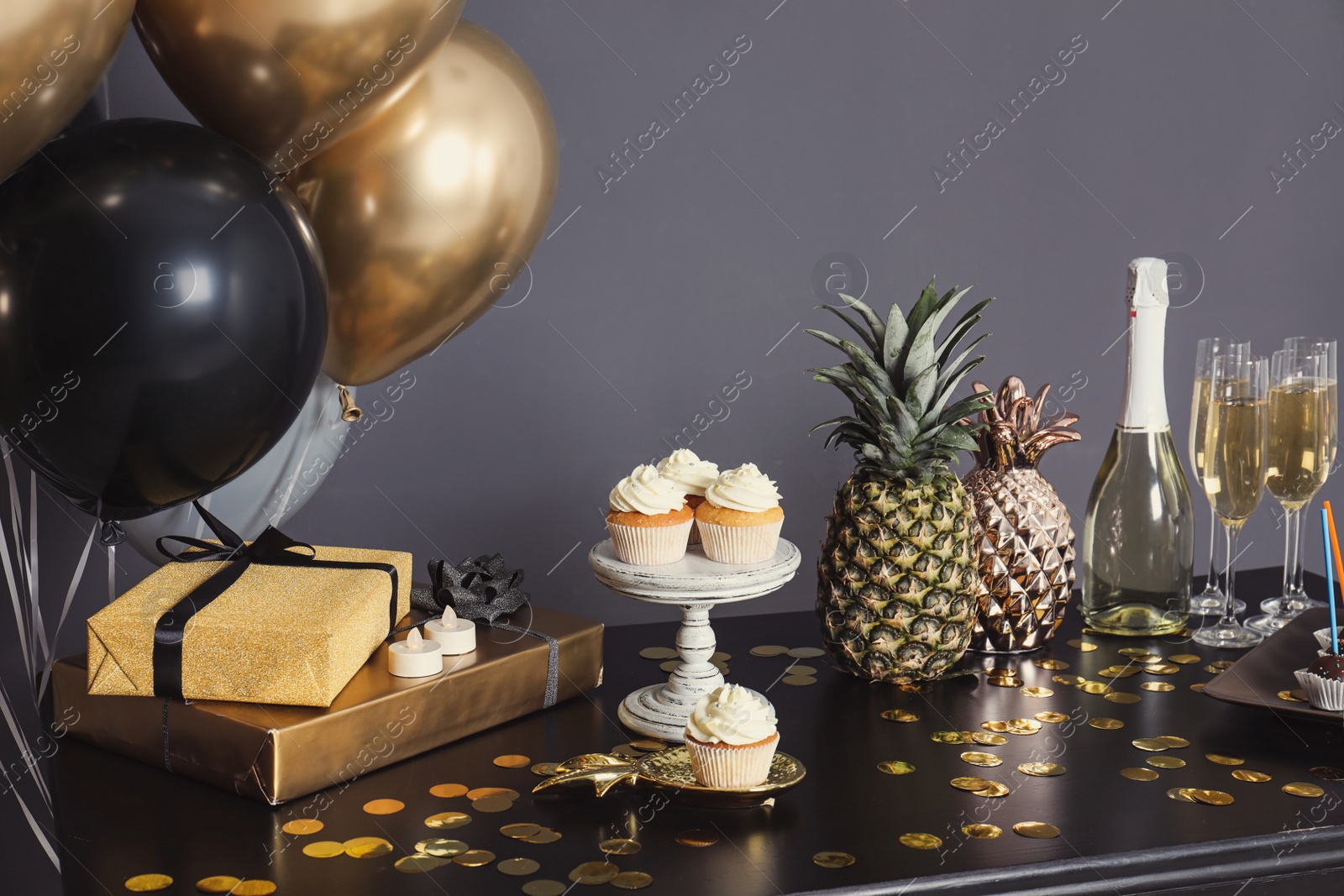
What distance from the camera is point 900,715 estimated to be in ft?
3.54

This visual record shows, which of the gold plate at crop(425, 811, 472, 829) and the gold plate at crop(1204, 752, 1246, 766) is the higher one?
the gold plate at crop(1204, 752, 1246, 766)

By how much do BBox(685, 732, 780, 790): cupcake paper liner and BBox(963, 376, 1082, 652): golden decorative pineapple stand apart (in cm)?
44

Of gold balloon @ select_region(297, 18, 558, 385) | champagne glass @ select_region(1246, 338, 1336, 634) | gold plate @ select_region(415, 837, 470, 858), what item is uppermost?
gold balloon @ select_region(297, 18, 558, 385)

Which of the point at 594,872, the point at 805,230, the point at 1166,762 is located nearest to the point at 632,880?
the point at 594,872

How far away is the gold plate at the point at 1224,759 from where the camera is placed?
97 cm

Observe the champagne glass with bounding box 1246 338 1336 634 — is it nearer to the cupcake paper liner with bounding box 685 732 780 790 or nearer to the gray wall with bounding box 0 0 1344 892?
the gray wall with bounding box 0 0 1344 892

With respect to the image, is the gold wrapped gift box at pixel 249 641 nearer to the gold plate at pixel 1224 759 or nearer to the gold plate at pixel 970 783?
the gold plate at pixel 970 783

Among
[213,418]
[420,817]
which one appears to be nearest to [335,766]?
[420,817]

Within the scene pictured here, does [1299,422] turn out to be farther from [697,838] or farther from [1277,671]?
[697,838]

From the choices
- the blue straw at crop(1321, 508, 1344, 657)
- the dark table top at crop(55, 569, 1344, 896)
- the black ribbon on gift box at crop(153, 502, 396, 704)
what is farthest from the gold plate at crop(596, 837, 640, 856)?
the blue straw at crop(1321, 508, 1344, 657)

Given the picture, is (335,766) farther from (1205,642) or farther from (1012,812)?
(1205,642)

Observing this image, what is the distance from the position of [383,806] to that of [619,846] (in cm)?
19

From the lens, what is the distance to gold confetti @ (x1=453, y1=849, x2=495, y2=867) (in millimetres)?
799

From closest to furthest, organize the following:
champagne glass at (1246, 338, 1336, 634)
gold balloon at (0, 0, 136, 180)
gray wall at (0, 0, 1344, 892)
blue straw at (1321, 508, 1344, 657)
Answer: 1. gold balloon at (0, 0, 136, 180)
2. blue straw at (1321, 508, 1344, 657)
3. champagne glass at (1246, 338, 1336, 634)
4. gray wall at (0, 0, 1344, 892)
